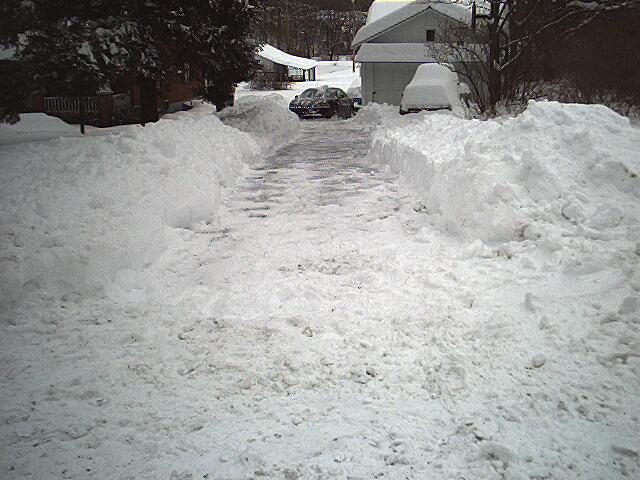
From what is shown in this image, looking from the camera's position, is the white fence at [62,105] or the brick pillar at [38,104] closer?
the brick pillar at [38,104]

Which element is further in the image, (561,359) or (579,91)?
(579,91)

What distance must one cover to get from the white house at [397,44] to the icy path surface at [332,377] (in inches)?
1003

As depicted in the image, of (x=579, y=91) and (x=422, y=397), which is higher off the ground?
(x=579, y=91)

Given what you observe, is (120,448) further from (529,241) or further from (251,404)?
(529,241)

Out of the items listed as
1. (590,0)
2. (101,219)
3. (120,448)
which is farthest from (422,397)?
(590,0)

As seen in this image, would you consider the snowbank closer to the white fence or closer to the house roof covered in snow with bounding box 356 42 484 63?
the white fence

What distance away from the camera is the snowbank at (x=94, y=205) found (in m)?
5.29

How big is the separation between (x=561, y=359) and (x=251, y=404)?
217 centimetres

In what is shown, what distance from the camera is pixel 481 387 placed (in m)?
3.62

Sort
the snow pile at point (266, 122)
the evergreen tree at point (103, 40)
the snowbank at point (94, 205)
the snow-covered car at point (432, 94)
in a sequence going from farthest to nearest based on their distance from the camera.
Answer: the snow-covered car at point (432, 94)
the snow pile at point (266, 122)
the evergreen tree at point (103, 40)
the snowbank at point (94, 205)

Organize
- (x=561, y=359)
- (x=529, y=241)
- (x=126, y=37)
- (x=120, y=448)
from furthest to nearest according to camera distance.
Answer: (x=126, y=37)
(x=529, y=241)
(x=561, y=359)
(x=120, y=448)

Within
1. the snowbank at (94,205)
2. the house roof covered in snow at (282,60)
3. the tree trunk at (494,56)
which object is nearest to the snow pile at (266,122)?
the tree trunk at (494,56)

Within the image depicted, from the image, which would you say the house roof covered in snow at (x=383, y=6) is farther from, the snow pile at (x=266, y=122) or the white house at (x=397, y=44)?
the snow pile at (x=266, y=122)

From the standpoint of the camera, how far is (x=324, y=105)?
28328 mm
